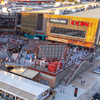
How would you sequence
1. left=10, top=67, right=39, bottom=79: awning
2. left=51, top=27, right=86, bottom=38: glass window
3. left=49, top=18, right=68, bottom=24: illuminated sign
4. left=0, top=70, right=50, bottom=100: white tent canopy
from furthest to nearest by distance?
left=49, top=18, right=68, bottom=24: illuminated sign
left=51, top=27, right=86, bottom=38: glass window
left=10, top=67, right=39, bottom=79: awning
left=0, top=70, right=50, bottom=100: white tent canopy

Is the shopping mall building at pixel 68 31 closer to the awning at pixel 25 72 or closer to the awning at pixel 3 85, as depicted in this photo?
the awning at pixel 25 72

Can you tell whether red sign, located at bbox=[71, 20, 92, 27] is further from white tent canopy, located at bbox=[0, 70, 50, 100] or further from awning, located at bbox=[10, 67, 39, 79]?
white tent canopy, located at bbox=[0, 70, 50, 100]

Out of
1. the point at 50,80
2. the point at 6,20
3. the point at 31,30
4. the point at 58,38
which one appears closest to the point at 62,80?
the point at 50,80

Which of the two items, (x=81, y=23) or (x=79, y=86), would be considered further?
(x=81, y=23)

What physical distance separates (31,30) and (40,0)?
85356 millimetres

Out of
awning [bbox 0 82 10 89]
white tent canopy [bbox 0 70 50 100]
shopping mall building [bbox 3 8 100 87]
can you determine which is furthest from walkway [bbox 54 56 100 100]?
awning [bbox 0 82 10 89]

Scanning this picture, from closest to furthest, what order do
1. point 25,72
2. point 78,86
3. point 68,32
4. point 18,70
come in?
point 25,72 < point 18,70 < point 78,86 < point 68,32

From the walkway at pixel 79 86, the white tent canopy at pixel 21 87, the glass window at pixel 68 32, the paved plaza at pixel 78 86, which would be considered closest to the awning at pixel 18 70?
the paved plaza at pixel 78 86

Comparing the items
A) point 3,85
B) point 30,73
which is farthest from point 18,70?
point 3,85

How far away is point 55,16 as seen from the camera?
51.6 meters

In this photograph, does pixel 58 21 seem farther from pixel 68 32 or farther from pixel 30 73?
pixel 30 73

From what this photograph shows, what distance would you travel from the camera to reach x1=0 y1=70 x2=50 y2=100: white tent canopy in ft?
81.5

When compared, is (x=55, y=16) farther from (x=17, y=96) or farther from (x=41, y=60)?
(x=17, y=96)

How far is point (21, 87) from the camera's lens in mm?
26125
